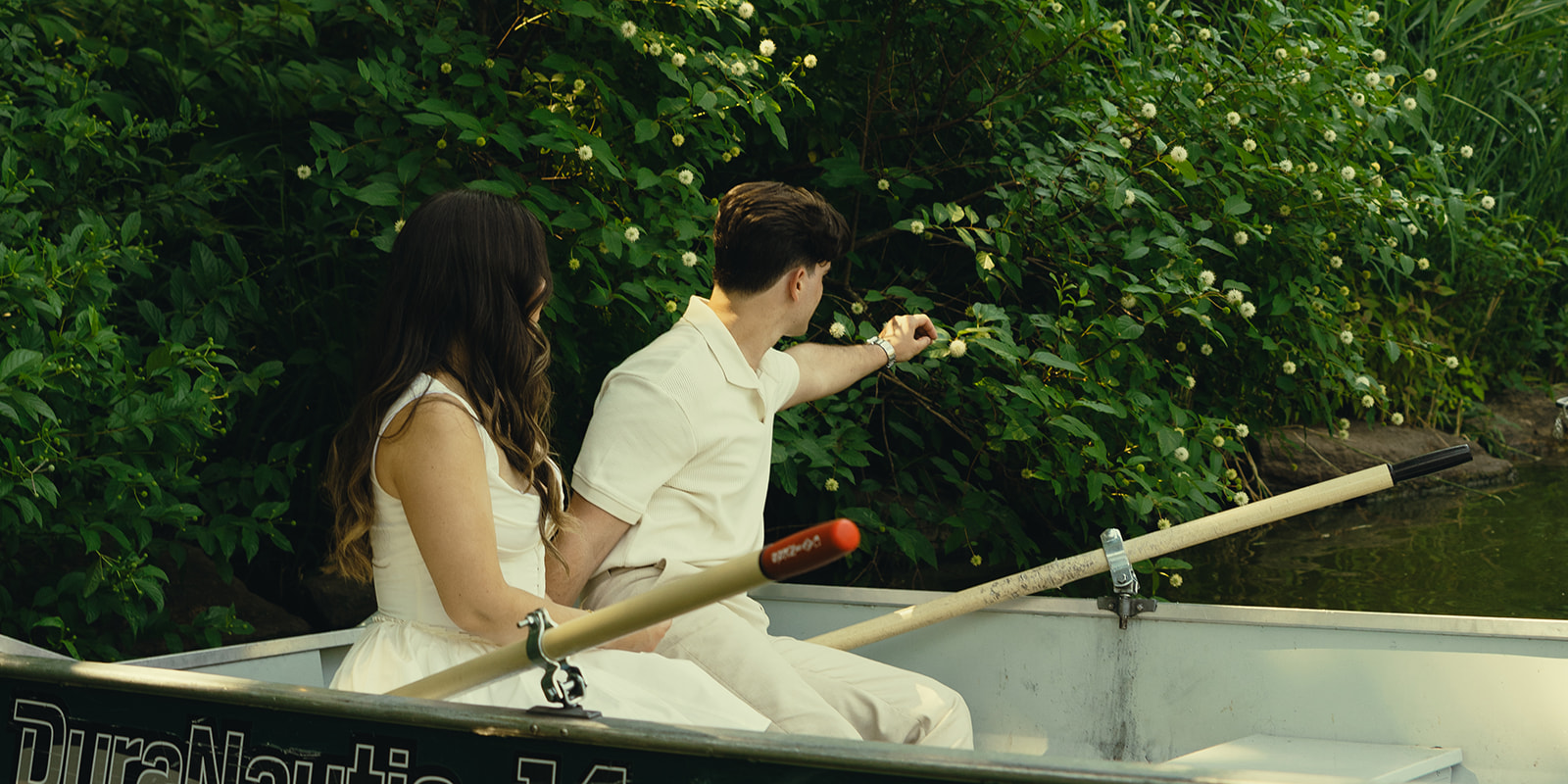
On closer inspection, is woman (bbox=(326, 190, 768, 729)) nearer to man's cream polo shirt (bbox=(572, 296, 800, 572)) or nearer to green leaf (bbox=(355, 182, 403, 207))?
man's cream polo shirt (bbox=(572, 296, 800, 572))

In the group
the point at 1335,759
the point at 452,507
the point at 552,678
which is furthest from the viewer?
the point at 1335,759

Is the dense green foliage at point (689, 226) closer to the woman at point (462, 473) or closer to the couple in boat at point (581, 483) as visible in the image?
the couple in boat at point (581, 483)

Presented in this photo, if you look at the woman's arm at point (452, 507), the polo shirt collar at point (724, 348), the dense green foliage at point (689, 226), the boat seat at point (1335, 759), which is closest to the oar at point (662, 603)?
the woman's arm at point (452, 507)

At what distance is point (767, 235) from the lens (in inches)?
92.9

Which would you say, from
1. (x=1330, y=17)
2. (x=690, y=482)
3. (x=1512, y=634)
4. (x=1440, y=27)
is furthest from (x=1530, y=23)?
(x=690, y=482)

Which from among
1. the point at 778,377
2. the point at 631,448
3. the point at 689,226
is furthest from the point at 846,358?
the point at 631,448

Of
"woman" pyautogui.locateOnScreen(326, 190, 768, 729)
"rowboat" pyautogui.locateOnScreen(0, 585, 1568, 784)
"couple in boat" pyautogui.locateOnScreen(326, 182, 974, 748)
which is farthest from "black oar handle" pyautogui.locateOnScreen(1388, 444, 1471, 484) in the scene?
"woman" pyautogui.locateOnScreen(326, 190, 768, 729)

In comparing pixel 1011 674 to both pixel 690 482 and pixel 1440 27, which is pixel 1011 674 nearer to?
pixel 690 482

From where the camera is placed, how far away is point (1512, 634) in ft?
8.04

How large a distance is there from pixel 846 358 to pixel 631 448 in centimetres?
86

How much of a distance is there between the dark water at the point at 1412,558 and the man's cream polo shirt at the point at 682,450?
264 centimetres

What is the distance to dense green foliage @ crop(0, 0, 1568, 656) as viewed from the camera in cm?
277

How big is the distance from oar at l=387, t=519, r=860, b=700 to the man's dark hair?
1.02 m

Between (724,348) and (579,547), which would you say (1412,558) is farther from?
(579,547)
